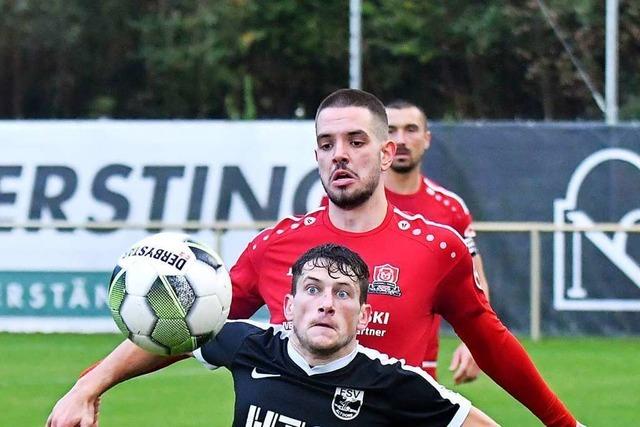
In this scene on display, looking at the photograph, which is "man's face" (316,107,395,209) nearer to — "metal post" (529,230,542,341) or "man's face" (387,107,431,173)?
"man's face" (387,107,431,173)

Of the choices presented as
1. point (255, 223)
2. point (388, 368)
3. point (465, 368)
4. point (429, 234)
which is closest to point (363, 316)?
point (388, 368)

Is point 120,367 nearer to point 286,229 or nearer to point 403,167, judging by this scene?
point 286,229

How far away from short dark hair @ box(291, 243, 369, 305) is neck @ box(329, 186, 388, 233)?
45cm

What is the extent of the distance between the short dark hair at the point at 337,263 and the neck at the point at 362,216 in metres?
0.45

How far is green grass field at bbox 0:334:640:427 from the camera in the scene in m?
10.3

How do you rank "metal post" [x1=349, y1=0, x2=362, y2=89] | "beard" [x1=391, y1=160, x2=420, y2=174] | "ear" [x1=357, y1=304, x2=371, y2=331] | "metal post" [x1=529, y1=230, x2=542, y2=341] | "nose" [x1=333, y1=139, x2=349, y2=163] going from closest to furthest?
"ear" [x1=357, y1=304, x2=371, y2=331] → "nose" [x1=333, y1=139, x2=349, y2=163] → "beard" [x1=391, y1=160, x2=420, y2=174] → "metal post" [x1=529, y1=230, x2=542, y2=341] → "metal post" [x1=349, y1=0, x2=362, y2=89]

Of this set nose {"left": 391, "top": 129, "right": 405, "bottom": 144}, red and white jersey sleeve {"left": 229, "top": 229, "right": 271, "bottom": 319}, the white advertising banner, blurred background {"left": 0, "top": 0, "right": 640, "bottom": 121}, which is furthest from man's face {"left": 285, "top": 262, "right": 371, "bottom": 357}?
blurred background {"left": 0, "top": 0, "right": 640, "bottom": 121}

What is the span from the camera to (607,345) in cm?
1496

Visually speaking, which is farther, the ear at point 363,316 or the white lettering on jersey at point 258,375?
the white lettering on jersey at point 258,375

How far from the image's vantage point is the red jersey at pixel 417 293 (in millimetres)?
5684

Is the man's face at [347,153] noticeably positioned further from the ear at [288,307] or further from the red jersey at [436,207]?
the red jersey at [436,207]

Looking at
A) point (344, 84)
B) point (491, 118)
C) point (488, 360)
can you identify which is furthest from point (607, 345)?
point (344, 84)

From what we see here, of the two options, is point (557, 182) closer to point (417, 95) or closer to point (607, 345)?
point (607, 345)

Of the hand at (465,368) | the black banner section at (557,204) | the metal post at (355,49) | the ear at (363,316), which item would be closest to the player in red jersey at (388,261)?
the ear at (363,316)
